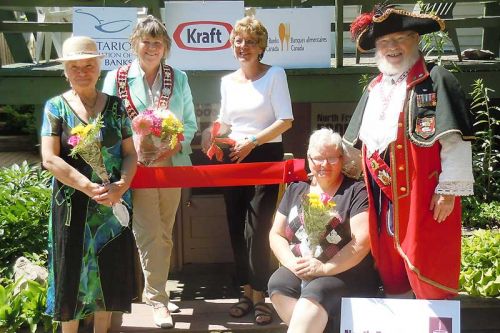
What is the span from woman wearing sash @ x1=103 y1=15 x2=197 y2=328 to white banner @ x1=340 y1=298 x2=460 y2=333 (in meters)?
1.25

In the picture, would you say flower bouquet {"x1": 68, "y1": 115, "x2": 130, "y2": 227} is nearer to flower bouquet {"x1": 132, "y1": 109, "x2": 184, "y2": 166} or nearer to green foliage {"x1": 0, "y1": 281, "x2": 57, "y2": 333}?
flower bouquet {"x1": 132, "y1": 109, "x2": 184, "y2": 166}

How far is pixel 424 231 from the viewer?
329 cm

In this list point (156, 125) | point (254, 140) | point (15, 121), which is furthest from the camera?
point (15, 121)

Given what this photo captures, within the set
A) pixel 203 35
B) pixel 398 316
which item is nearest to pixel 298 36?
pixel 203 35

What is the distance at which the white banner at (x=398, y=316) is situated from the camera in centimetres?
329

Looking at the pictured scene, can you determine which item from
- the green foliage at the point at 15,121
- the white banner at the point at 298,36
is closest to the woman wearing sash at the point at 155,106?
the white banner at the point at 298,36

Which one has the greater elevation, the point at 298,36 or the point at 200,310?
the point at 298,36

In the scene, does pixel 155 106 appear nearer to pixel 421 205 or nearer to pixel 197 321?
pixel 197 321

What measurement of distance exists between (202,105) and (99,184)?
3208 millimetres

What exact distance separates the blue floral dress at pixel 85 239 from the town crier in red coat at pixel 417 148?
1375 millimetres

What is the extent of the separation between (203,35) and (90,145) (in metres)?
2.87

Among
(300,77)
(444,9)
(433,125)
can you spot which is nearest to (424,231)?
(433,125)

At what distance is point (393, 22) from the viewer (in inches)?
128

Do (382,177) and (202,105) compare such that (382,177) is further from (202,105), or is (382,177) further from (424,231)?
(202,105)
